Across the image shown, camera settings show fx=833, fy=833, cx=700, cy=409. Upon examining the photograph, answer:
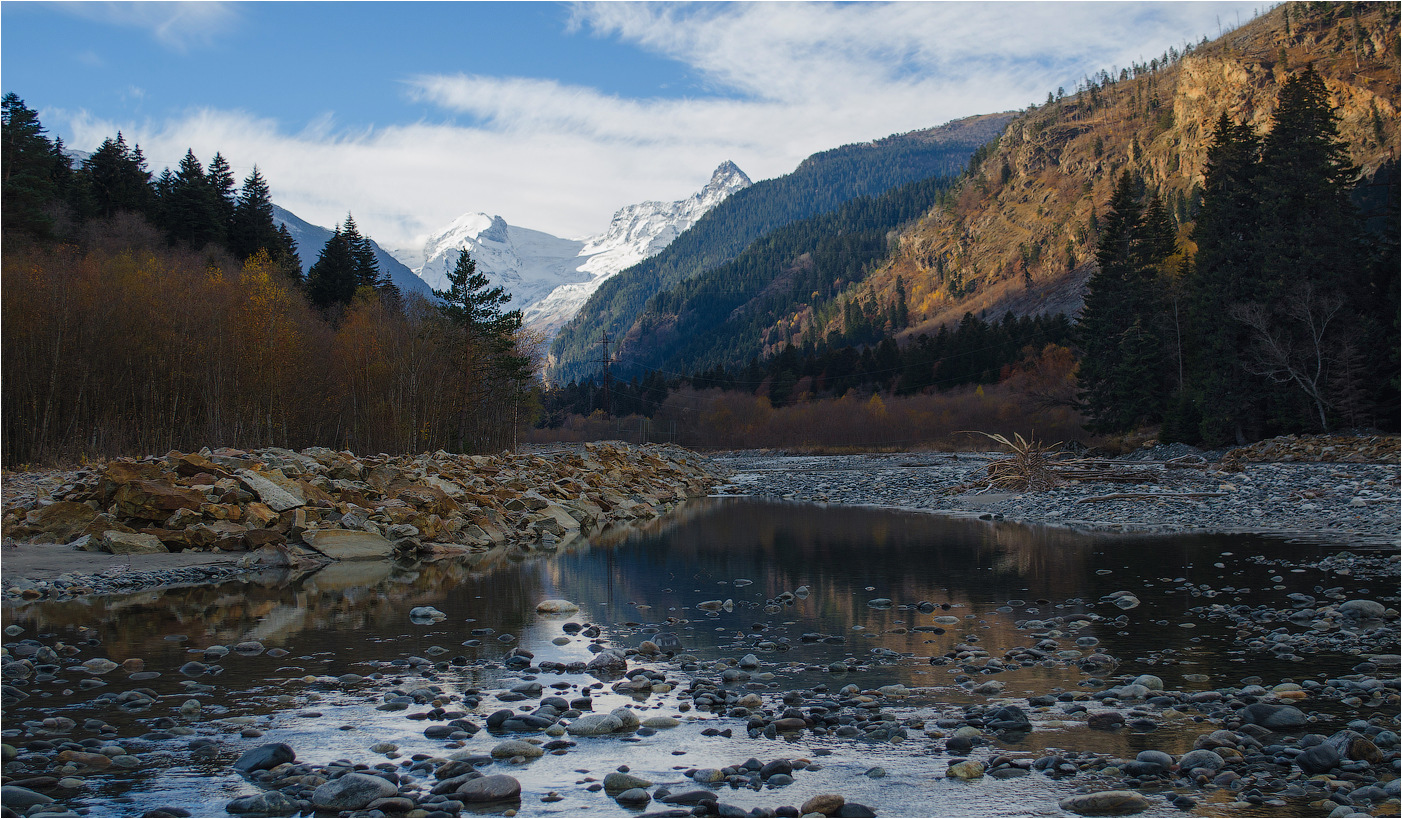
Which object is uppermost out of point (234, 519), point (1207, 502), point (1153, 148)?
point (1153, 148)

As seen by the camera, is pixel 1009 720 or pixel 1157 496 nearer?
pixel 1009 720

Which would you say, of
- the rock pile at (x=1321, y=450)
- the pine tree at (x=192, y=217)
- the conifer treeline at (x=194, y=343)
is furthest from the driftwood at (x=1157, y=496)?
the pine tree at (x=192, y=217)

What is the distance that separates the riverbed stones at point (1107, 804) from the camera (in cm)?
414

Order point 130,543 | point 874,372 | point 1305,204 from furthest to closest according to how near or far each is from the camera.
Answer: point 874,372 < point 1305,204 < point 130,543

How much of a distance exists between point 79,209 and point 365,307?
22111 mm

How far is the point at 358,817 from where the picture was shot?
4.12 metres

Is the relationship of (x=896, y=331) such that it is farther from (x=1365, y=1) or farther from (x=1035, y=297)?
(x=1365, y=1)

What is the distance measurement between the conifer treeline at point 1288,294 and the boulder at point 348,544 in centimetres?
3891

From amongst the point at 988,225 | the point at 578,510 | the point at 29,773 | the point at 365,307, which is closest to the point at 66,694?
the point at 29,773

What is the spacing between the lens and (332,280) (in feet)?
190

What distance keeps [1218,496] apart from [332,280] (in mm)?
54645

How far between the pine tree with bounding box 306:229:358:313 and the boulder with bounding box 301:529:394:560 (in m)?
44.6

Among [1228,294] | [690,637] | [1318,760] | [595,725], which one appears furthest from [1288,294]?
[595,725]

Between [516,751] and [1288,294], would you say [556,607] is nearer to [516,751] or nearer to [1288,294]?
[516,751]
